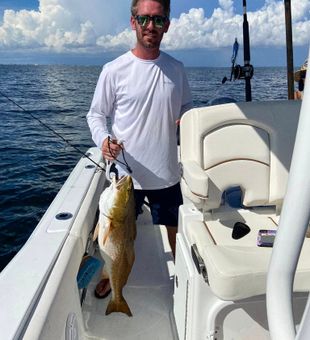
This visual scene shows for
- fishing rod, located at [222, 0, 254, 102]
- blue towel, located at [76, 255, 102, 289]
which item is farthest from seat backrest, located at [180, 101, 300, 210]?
fishing rod, located at [222, 0, 254, 102]

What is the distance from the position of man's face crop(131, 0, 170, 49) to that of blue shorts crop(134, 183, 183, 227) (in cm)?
103

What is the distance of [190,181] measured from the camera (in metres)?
2.12

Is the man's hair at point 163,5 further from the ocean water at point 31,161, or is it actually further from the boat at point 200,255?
the ocean water at point 31,161

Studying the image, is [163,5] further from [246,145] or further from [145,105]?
[246,145]

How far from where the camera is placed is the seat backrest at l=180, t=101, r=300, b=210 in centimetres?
238

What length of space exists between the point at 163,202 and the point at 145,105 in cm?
74

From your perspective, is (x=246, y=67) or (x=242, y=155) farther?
(x=246, y=67)

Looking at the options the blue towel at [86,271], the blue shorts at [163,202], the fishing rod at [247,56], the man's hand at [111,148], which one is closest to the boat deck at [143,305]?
the blue towel at [86,271]

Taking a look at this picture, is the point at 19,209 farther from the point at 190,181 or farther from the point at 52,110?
the point at 52,110

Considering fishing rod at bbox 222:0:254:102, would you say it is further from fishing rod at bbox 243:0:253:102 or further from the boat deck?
the boat deck

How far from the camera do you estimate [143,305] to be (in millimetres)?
2719

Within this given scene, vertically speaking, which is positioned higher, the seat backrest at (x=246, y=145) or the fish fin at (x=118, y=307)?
the seat backrest at (x=246, y=145)

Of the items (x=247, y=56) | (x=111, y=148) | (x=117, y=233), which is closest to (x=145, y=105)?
(x=111, y=148)

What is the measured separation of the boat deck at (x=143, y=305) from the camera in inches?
97.1
